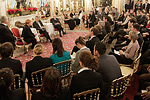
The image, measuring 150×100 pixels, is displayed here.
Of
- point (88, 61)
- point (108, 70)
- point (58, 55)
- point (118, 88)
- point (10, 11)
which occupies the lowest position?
point (118, 88)

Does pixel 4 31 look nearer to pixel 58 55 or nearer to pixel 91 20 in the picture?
pixel 58 55

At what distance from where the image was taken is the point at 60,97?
2.18 m

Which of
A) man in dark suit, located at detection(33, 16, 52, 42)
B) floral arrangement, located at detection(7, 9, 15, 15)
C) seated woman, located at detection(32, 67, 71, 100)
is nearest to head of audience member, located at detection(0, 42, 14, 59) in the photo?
seated woman, located at detection(32, 67, 71, 100)

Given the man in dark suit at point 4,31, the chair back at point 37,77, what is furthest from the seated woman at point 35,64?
the man in dark suit at point 4,31

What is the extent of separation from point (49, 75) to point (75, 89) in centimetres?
51

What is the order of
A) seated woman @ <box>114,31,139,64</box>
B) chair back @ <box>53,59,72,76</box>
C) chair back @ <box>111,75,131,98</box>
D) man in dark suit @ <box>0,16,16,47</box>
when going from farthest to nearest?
1. man in dark suit @ <box>0,16,16,47</box>
2. seated woman @ <box>114,31,139,64</box>
3. chair back @ <box>53,59,72,76</box>
4. chair back @ <box>111,75,131,98</box>

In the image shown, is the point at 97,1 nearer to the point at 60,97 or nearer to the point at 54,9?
the point at 54,9

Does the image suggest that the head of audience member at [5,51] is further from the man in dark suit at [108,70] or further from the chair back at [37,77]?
the man in dark suit at [108,70]

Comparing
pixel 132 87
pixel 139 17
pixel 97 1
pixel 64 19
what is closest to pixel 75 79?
pixel 132 87

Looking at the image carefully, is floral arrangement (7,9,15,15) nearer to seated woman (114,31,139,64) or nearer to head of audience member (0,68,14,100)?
seated woman (114,31,139,64)

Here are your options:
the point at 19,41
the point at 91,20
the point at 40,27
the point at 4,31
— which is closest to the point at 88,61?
the point at 4,31

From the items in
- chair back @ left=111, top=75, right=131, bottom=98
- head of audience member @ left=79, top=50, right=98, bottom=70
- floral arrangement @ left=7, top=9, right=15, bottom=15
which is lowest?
chair back @ left=111, top=75, right=131, bottom=98

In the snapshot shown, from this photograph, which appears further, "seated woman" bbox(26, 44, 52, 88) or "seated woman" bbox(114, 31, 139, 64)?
"seated woman" bbox(114, 31, 139, 64)

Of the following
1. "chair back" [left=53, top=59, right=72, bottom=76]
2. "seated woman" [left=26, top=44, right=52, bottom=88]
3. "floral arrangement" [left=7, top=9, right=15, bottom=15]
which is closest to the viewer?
"seated woman" [left=26, top=44, right=52, bottom=88]
